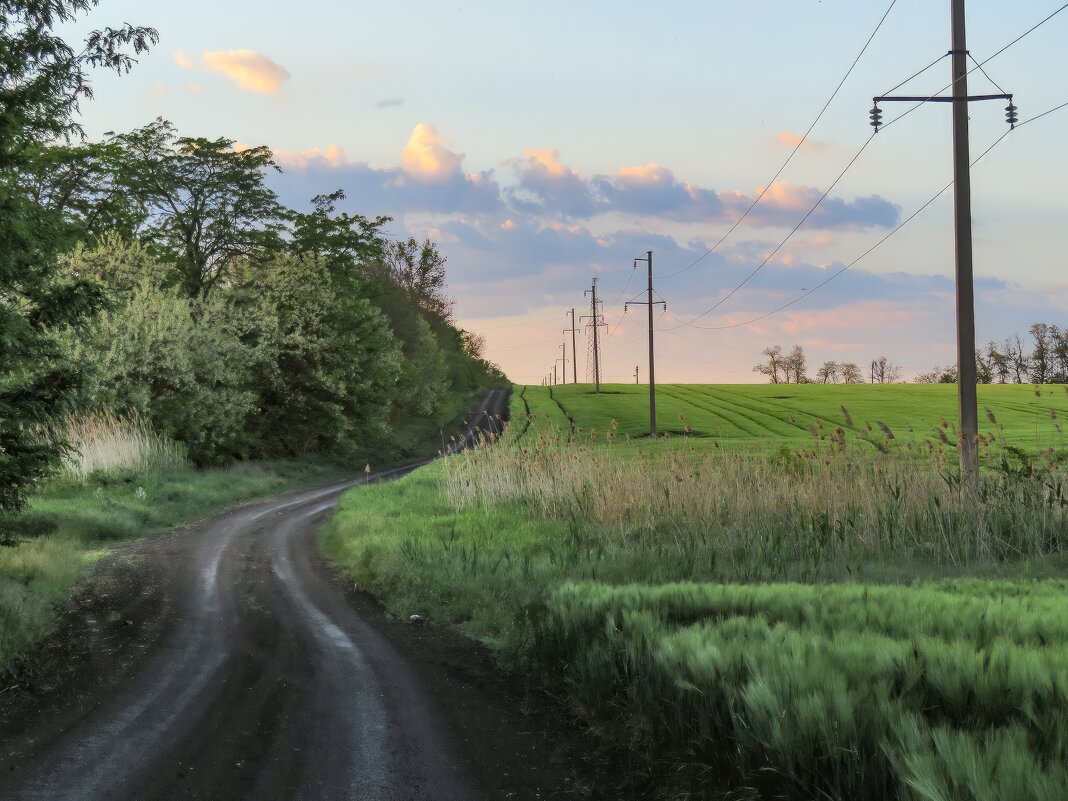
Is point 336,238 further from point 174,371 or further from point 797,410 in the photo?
point 797,410

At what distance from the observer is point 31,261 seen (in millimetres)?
10352

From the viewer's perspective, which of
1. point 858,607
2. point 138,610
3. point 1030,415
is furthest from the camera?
point 1030,415

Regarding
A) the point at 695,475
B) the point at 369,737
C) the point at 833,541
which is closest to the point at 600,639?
the point at 369,737

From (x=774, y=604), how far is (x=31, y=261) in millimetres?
9551

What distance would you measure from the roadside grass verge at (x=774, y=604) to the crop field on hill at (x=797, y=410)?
76.6ft

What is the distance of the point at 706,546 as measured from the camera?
36.8ft

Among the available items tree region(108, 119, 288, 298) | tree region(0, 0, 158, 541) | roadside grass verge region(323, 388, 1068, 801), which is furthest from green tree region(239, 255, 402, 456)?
tree region(0, 0, 158, 541)

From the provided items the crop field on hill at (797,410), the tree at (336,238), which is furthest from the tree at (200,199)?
the crop field on hill at (797,410)

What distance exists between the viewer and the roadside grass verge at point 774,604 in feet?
13.1

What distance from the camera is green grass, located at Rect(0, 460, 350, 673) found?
1016cm

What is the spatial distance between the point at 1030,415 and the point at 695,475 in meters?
47.2

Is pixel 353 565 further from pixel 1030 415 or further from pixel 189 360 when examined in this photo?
pixel 1030 415

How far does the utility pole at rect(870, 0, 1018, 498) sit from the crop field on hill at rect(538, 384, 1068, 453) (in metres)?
20.8

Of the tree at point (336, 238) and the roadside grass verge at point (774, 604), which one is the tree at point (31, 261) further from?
the tree at point (336, 238)
